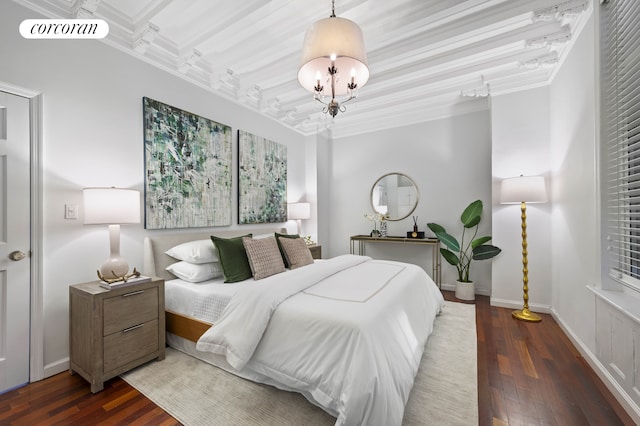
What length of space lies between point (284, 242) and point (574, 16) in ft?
10.8

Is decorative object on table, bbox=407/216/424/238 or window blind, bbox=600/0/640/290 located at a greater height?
window blind, bbox=600/0/640/290

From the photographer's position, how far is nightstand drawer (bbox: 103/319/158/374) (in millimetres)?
1926

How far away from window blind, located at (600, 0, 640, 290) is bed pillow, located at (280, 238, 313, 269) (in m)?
2.51

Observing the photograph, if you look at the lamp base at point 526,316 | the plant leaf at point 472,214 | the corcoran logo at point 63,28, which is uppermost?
the corcoran logo at point 63,28

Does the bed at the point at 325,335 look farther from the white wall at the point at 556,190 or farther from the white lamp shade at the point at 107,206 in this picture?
the white wall at the point at 556,190

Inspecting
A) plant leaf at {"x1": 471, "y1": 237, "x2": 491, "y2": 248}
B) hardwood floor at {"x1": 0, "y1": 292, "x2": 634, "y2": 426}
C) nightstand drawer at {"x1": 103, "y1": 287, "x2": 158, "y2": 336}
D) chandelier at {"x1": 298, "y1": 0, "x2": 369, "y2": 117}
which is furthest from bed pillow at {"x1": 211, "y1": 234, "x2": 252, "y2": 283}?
plant leaf at {"x1": 471, "y1": 237, "x2": 491, "y2": 248}

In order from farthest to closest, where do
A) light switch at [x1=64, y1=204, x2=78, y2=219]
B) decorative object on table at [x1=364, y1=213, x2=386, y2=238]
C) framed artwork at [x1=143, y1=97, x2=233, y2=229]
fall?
decorative object on table at [x1=364, y1=213, x2=386, y2=238], framed artwork at [x1=143, y1=97, x2=233, y2=229], light switch at [x1=64, y1=204, x2=78, y2=219]

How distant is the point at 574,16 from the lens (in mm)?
2281

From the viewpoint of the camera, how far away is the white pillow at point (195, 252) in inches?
99.0

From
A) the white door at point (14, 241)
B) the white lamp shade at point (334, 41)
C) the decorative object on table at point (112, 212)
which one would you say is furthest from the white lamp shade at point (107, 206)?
the white lamp shade at point (334, 41)

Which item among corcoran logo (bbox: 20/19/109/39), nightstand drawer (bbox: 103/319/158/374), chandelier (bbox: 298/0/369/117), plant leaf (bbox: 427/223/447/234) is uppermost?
corcoran logo (bbox: 20/19/109/39)

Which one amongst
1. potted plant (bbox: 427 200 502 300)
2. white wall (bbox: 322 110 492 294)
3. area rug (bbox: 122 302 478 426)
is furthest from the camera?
white wall (bbox: 322 110 492 294)

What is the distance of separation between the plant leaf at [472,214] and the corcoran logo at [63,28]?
14.8 feet

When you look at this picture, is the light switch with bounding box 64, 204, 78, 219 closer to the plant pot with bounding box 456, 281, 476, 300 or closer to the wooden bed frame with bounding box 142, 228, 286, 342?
the wooden bed frame with bounding box 142, 228, 286, 342
